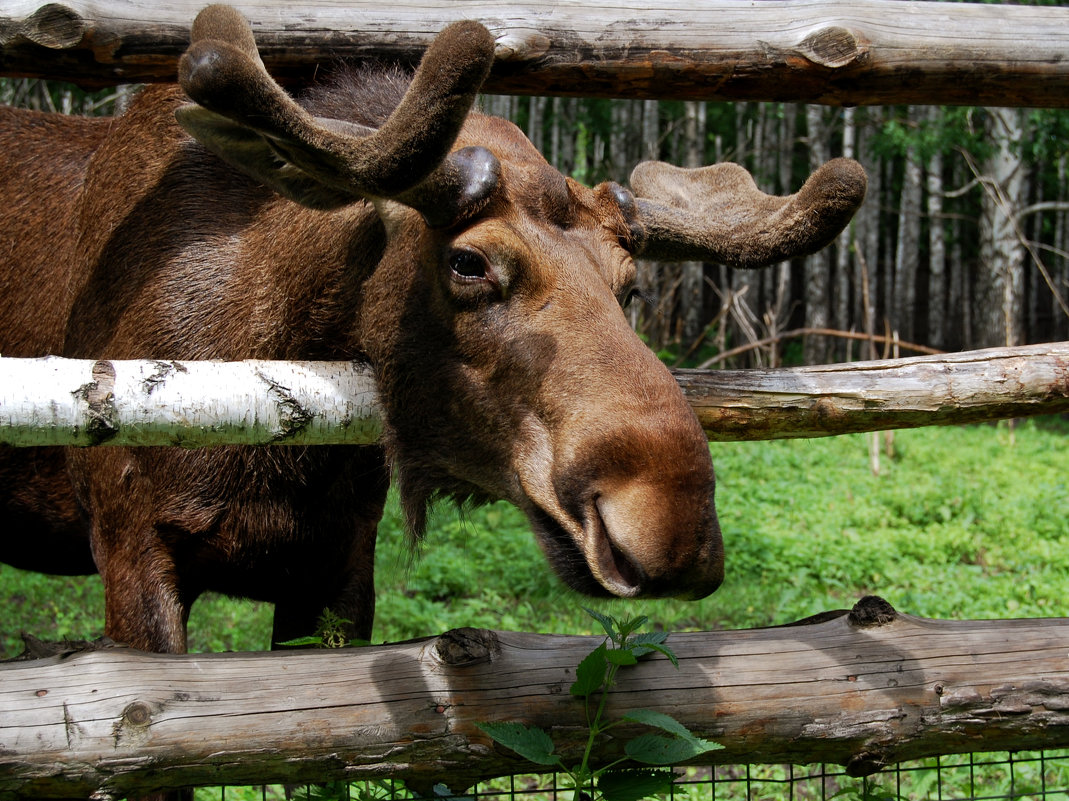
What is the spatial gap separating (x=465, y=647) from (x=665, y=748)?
21.6 inches

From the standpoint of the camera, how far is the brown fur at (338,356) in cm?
238

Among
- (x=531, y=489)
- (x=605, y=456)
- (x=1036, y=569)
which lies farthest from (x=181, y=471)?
(x=1036, y=569)

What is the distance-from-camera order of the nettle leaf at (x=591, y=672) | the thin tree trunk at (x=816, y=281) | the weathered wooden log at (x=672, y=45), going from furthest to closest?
the thin tree trunk at (x=816, y=281) → the weathered wooden log at (x=672, y=45) → the nettle leaf at (x=591, y=672)

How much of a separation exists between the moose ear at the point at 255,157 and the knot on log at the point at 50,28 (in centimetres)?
71

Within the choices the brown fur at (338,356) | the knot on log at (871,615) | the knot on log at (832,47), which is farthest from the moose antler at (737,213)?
the knot on log at (871,615)

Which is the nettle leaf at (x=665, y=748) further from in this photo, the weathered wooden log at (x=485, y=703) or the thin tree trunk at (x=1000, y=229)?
the thin tree trunk at (x=1000, y=229)

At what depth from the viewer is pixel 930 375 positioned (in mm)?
3148

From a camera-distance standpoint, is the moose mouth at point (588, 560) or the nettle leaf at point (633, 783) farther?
the nettle leaf at point (633, 783)

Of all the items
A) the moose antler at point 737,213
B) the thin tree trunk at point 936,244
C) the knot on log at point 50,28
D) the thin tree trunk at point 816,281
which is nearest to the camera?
the moose antler at point 737,213

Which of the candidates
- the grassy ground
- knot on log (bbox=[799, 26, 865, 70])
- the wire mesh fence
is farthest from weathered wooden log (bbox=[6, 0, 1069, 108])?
the wire mesh fence

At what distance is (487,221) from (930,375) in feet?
4.79

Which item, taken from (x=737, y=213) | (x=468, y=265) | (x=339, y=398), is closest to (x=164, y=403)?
(x=339, y=398)

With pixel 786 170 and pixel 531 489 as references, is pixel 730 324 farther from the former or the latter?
pixel 531 489

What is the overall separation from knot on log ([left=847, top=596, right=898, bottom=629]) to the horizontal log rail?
599mm
